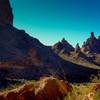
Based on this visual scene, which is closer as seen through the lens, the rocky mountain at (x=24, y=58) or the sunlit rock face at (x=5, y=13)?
the rocky mountain at (x=24, y=58)

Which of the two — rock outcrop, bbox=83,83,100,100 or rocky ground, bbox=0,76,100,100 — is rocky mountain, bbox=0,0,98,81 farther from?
rock outcrop, bbox=83,83,100,100

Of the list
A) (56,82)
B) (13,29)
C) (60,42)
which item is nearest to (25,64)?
(13,29)

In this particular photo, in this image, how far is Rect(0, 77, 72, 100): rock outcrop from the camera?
1838cm

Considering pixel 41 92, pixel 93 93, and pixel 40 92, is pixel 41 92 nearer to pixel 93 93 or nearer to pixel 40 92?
pixel 40 92

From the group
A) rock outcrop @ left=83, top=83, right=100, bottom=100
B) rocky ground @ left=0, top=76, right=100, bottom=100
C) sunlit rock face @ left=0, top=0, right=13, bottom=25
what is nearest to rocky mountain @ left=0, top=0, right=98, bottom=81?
sunlit rock face @ left=0, top=0, right=13, bottom=25

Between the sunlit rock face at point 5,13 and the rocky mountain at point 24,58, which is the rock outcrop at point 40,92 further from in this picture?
the sunlit rock face at point 5,13

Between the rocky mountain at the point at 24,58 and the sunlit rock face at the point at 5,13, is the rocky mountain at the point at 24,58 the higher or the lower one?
the lower one

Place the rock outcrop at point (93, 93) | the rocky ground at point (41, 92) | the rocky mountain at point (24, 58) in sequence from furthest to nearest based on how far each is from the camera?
the rocky mountain at point (24, 58) → the rocky ground at point (41, 92) → the rock outcrop at point (93, 93)

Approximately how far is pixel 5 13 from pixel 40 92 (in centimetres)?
11352

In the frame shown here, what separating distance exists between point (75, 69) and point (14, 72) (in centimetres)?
3635

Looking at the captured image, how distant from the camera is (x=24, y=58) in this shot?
96.9 m

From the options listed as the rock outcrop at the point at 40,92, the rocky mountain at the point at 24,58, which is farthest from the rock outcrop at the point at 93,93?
the rocky mountain at the point at 24,58

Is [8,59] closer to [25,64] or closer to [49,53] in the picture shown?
[25,64]

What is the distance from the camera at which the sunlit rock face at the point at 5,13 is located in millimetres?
125938
